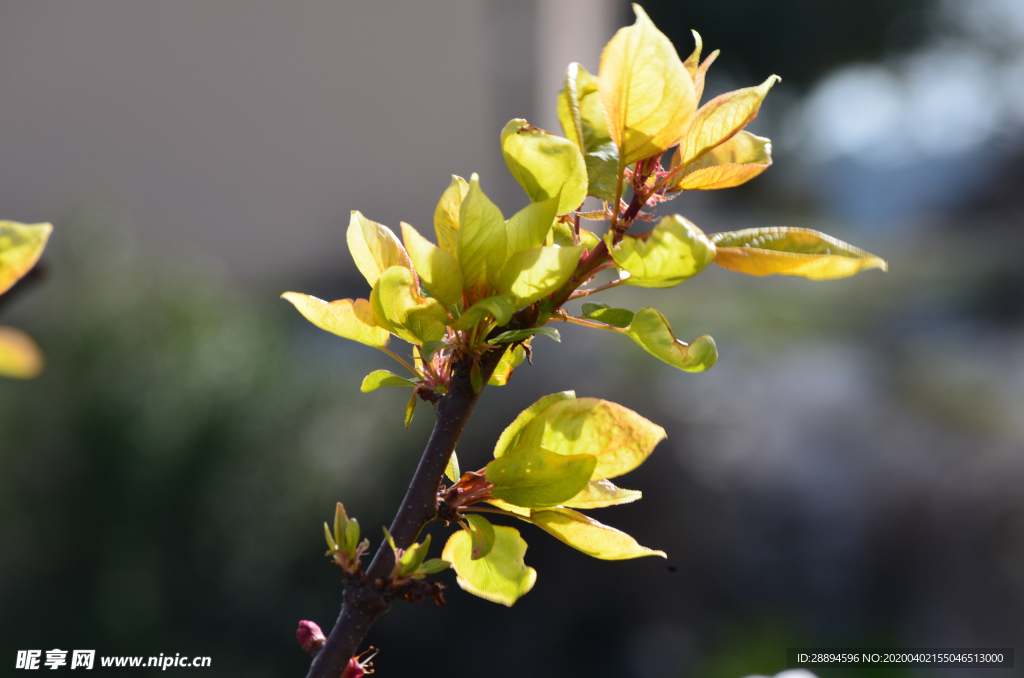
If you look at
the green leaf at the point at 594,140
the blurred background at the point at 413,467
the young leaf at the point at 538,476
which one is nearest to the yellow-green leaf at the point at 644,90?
the green leaf at the point at 594,140

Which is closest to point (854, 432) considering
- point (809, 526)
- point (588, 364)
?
point (809, 526)

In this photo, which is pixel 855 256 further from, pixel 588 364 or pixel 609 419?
pixel 588 364

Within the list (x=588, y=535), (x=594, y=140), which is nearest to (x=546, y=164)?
(x=594, y=140)

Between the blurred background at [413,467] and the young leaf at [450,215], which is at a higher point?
the young leaf at [450,215]

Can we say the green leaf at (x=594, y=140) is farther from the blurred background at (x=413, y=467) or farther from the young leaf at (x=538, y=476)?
the blurred background at (x=413, y=467)

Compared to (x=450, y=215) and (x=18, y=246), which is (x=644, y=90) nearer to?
(x=450, y=215)

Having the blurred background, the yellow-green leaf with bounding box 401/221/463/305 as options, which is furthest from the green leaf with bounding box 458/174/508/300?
the blurred background
